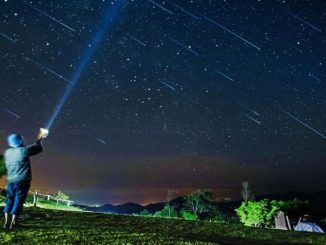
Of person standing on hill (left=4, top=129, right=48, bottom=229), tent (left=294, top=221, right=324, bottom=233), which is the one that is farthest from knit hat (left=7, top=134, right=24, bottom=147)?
tent (left=294, top=221, right=324, bottom=233)

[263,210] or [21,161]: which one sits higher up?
[263,210]

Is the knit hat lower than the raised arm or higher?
higher

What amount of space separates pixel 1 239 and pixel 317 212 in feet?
163

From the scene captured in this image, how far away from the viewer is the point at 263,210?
46.2 meters

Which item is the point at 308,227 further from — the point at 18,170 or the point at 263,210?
the point at 18,170

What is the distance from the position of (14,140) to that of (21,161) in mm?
632

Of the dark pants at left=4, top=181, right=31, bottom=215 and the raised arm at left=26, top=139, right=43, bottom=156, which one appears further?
the raised arm at left=26, top=139, right=43, bottom=156

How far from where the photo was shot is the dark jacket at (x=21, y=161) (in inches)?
398

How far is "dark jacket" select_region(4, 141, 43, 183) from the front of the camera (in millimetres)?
10102

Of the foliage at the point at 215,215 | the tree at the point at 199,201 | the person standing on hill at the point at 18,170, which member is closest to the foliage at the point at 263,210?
the foliage at the point at 215,215

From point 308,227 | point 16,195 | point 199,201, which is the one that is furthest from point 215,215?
point 16,195

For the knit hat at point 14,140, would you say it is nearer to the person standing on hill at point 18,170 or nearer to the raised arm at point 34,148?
the person standing on hill at point 18,170

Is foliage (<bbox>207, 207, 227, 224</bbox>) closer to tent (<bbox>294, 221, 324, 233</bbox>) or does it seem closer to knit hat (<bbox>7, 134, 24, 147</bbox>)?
tent (<bbox>294, 221, 324, 233</bbox>)

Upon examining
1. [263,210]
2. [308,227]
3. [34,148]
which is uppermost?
[263,210]
